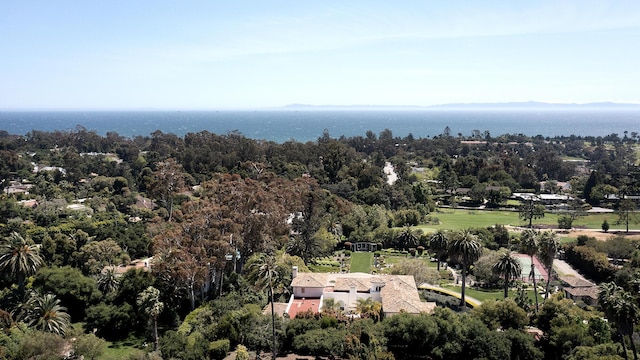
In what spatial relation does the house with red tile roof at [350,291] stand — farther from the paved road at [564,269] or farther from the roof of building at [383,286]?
the paved road at [564,269]

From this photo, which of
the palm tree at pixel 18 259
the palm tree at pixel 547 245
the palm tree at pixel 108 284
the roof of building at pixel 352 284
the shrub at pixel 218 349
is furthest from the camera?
the roof of building at pixel 352 284

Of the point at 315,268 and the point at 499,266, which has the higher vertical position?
the point at 499,266

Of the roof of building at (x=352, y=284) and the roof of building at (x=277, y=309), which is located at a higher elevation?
the roof of building at (x=352, y=284)

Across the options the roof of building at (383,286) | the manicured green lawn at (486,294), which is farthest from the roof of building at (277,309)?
the manicured green lawn at (486,294)

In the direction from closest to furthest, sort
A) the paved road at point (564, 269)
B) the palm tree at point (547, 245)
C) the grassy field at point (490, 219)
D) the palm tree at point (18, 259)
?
the palm tree at point (18, 259) < the palm tree at point (547, 245) < the paved road at point (564, 269) < the grassy field at point (490, 219)

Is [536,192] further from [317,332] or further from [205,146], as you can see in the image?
[317,332]

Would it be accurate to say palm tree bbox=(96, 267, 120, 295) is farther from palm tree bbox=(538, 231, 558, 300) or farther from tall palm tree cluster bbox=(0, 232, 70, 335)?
palm tree bbox=(538, 231, 558, 300)

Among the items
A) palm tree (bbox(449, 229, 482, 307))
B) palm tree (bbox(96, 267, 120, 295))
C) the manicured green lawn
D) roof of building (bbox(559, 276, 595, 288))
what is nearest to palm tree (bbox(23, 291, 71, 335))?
palm tree (bbox(96, 267, 120, 295))

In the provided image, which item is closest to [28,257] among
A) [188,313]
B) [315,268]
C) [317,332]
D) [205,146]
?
[188,313]

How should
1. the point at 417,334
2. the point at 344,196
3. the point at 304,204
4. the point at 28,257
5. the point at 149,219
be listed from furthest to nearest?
Answer: the point at 344,196 → the point at 149,219 → the point at 304,204 → the point at 28,257 → the point at 417,334
